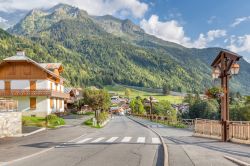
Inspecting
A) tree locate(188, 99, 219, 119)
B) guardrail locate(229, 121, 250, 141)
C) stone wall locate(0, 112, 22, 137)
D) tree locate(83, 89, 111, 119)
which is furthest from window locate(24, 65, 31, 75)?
tree locate(188, 99, 219, 119)

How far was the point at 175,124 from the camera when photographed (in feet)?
174

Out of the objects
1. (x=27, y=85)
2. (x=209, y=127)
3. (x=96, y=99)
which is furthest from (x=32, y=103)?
(x=209, y=127)

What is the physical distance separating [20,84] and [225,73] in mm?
47156

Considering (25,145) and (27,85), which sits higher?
(27,85)

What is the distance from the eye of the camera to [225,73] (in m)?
22.9

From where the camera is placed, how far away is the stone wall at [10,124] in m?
28.6

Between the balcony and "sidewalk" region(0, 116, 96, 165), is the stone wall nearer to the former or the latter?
"sidewalk" region(0, 116, 96, 165)

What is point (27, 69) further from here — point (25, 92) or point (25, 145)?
point (25, 145)

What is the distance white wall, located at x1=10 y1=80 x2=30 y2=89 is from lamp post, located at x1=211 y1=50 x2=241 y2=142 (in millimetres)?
45557

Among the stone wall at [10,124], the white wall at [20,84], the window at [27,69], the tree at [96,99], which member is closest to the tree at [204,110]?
the tree at [96,99]

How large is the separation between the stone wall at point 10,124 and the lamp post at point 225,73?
1644 cm

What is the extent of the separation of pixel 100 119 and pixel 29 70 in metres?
16.3

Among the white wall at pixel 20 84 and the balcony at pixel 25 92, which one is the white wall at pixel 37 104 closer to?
the balcony at pixel 25 92

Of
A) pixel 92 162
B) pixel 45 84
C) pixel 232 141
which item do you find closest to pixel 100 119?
pixel 45 84
